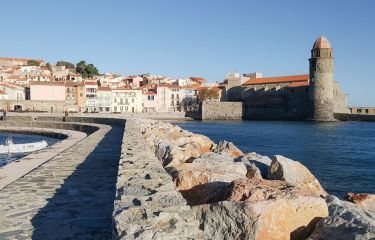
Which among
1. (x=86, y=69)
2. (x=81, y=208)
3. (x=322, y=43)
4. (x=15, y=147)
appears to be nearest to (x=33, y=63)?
(x=86, y=69)

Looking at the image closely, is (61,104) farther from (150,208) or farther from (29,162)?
(150,208)

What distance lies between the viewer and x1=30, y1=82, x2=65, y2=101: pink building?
227ft

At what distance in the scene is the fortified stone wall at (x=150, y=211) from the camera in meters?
3.40

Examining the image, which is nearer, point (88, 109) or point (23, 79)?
point (88, 109)

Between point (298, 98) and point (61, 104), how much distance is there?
42.5m

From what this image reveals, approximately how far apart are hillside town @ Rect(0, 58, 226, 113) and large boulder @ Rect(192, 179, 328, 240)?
6292 centimetres

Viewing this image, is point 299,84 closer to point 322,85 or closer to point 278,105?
→ point 278,105

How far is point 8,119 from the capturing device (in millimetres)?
39719

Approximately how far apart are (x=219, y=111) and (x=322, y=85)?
20.6 m

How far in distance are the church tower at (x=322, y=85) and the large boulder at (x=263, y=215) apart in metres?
72.6

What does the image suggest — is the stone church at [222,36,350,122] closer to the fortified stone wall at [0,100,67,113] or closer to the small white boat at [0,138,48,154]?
the fortified stone wall at [0,100,67,113]

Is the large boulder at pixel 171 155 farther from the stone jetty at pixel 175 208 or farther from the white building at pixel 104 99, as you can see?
the white building at pixel 104 99

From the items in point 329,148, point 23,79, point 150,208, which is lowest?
point 329,148

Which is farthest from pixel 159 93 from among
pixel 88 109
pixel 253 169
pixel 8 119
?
pixel 253 169
